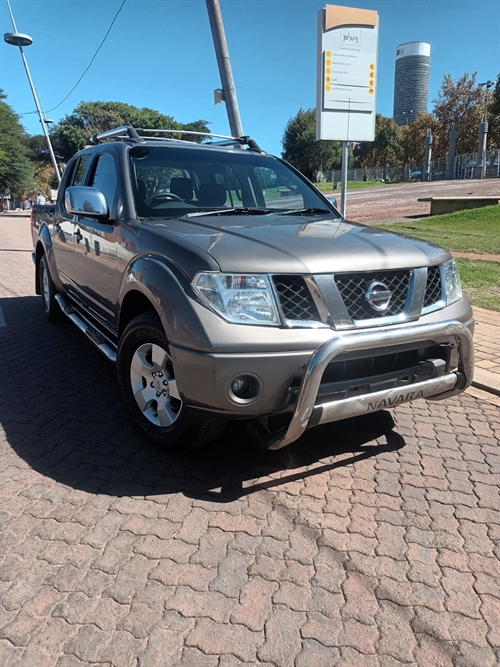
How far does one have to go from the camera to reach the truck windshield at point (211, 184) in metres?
3.82

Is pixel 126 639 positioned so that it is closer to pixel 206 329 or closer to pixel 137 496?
pixel 137 496

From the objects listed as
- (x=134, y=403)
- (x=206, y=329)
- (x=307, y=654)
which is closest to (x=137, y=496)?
(x=134, y=403)

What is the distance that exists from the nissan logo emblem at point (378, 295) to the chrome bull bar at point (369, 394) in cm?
15

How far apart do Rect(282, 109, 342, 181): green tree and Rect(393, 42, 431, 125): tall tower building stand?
5047 inches

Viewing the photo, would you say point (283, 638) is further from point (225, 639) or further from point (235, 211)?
point (235, 211)

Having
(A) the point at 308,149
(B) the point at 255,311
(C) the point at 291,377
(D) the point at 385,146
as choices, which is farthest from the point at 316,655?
(D) the point at 385,146

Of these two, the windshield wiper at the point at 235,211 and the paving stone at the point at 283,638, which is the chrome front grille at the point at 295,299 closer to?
the windshield wiper at the point at 235,211

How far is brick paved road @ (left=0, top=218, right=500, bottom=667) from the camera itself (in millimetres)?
1998

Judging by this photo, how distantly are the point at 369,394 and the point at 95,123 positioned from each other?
202 ft

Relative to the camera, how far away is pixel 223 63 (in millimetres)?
8703

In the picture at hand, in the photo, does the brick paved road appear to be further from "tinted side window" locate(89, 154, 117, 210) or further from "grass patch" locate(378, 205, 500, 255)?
"grass patch" locate(378, 205, 500, 255)

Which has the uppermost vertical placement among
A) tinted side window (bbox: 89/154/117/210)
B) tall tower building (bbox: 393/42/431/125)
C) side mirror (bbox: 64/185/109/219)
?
tall tower building (bbox: 393/42/431/125)

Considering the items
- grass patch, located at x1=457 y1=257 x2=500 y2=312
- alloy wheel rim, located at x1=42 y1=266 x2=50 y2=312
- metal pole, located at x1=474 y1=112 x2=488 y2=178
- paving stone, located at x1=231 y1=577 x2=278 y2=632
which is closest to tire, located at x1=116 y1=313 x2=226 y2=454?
paving stone, located at x1=231 y1=577 x2=278 y2=632

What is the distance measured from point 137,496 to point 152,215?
1.85 m
